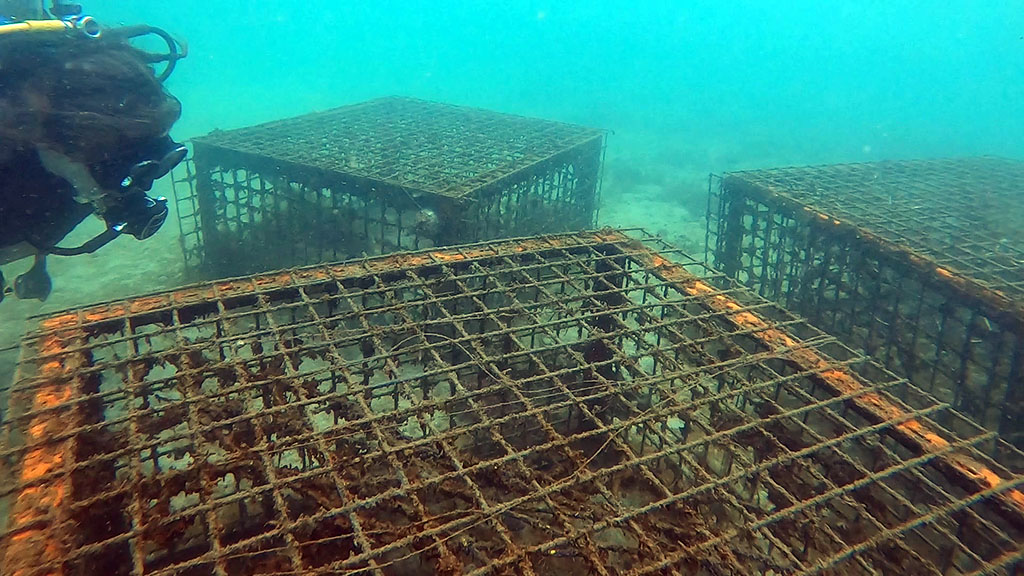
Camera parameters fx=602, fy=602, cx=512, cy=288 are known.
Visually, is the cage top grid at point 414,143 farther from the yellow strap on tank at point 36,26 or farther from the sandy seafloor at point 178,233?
the yellow strap on tank at point 36,26

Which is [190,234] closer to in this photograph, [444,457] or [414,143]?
[414,143]

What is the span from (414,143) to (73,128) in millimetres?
5758

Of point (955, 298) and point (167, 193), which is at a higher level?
point (955, 298)

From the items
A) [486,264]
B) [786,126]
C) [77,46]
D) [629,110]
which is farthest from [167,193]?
[786,126]

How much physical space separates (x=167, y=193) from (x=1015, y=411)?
18887 mm

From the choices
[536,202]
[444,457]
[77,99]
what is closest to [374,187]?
[536,202]

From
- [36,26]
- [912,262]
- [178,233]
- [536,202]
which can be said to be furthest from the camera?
[178,233]

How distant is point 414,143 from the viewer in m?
9.73

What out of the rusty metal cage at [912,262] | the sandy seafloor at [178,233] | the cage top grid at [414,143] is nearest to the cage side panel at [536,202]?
the cage top grid at [414,143]

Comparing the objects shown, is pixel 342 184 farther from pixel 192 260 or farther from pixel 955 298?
pixel 955 298

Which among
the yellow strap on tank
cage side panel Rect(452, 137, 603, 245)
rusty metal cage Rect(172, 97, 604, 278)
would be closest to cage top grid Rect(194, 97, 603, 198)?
rusty metal cage Rect(172, 97, 604, 278)

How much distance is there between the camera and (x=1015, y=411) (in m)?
5.09

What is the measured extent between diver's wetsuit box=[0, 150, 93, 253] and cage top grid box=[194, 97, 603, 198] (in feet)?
11.1

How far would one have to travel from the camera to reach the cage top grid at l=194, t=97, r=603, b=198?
797 cm
